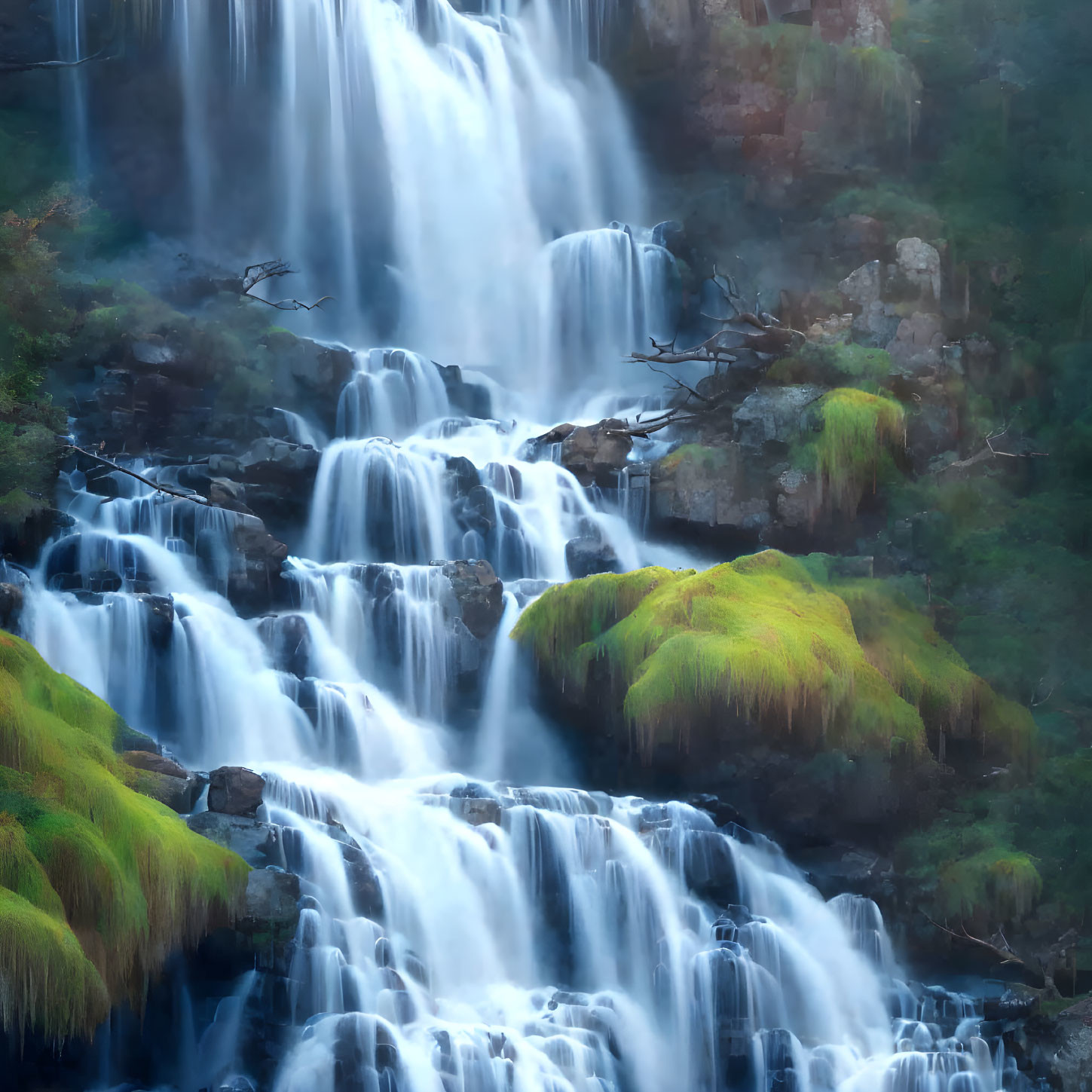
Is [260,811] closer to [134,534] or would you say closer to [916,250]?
[134,534]

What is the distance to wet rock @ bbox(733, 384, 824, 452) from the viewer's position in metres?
20.2

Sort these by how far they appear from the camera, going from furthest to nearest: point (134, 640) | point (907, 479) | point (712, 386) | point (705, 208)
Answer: point (705, 208) → point (712, 386) → point (907, 479) → point (134, 640)

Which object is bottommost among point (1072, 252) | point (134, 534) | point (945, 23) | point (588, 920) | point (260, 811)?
point (588, 920)

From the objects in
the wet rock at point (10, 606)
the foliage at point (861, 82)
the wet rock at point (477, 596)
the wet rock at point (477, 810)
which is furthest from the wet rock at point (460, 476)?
the foliage at point (861, 82)

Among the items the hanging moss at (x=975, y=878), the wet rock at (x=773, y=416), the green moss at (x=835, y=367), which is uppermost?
the green moss at (x=835, y=367)

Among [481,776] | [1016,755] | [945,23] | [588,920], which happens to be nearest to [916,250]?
[945,23]

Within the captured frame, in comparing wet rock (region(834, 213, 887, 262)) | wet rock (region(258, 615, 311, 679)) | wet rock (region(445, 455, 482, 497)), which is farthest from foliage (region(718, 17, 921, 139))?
wet rock (region(258, 615, 311, 679))

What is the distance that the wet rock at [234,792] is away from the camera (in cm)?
1317

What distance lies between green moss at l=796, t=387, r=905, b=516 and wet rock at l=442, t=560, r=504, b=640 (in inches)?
203

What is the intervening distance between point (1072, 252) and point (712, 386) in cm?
739

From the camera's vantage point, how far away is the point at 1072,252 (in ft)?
79.6

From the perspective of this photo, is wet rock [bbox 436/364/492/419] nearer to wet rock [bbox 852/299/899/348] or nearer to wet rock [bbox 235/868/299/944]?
wet rock [bbox 852/299/899/348]

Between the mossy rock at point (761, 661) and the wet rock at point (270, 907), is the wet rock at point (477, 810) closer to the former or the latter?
the mossy rock at point (761, 661)

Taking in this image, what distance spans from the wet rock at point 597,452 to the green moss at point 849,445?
9.15 ft
